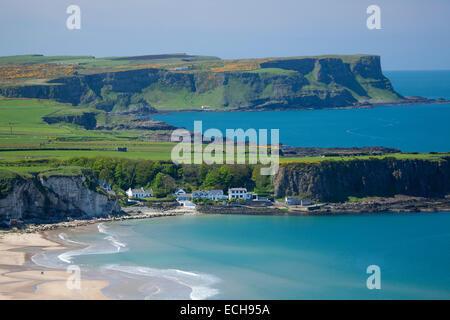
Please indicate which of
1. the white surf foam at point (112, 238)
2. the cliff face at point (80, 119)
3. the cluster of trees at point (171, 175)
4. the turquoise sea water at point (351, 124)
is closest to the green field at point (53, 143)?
the cliff face at point (80, 119)

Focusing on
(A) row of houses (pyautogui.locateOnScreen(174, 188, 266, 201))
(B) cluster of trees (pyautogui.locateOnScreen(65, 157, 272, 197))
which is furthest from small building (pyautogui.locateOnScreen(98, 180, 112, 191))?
(A) row of houses (pyautogui.locateOnScreen(174, 188, 266, 201))

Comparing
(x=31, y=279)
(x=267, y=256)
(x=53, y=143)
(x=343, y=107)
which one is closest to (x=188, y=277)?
(x=267, y=256)

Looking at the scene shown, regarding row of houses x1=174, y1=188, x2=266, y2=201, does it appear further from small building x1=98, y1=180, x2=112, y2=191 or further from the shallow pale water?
small building x1=98, y1=180, x2=112, y2=191

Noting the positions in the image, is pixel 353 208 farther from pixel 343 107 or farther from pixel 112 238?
pixel 343 107

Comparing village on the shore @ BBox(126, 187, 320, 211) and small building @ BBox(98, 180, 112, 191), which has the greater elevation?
small building @ BBox(98, 180, 112, 191)

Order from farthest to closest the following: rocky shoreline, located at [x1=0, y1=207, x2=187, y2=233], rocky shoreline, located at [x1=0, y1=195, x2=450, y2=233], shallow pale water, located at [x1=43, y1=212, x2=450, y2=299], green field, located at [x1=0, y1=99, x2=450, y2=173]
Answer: green field, located at [x1=0, y1=99, x2=450, y2=173]
rocky shoreline, located at [x1=0, y1=195, x2=450, y2=233]
rocky shoreline, located at [x1=0, y1=207, x2=187, y2=233]
shallow pale water, located at [x1=43, y1=212, x2=450, y2=299]

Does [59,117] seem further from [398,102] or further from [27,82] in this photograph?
[398,102]

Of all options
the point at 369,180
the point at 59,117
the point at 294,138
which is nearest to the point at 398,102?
the point at 294,138
